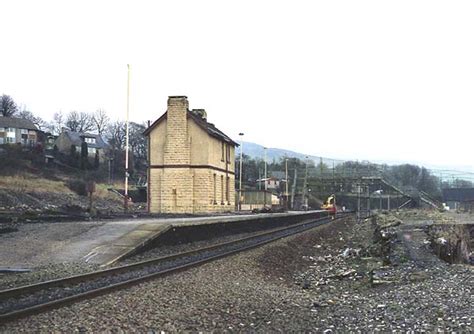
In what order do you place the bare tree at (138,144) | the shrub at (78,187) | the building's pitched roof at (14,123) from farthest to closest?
the bare tree at (138,144) < the building's pitched roof at (14,123) < the shrub at (78,187)

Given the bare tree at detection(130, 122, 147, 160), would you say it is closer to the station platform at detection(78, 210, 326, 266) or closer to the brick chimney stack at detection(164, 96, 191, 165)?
the brick chimney stack at detection(164, 96, 191, 165)

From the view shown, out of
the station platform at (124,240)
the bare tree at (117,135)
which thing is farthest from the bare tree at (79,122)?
the station platform at (124,240)

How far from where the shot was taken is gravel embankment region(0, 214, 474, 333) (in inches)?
317

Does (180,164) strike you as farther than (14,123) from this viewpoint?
No

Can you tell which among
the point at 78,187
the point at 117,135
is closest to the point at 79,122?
the point at 117,135

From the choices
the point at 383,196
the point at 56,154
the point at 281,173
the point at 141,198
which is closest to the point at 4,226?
the point at 141,198

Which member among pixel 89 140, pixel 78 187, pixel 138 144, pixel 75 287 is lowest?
pixel 75 287

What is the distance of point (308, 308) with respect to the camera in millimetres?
9914

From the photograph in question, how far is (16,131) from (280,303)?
4395 inches

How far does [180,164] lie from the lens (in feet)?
143

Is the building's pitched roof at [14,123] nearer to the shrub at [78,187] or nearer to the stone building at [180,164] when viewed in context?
the shrub at [78,187]

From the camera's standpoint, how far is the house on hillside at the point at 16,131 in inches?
4345

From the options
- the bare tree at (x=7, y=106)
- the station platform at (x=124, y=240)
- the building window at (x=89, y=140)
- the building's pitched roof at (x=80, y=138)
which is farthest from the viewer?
the building window at (x=89, y=140)

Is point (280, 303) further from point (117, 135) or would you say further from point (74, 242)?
point (117, 135)
